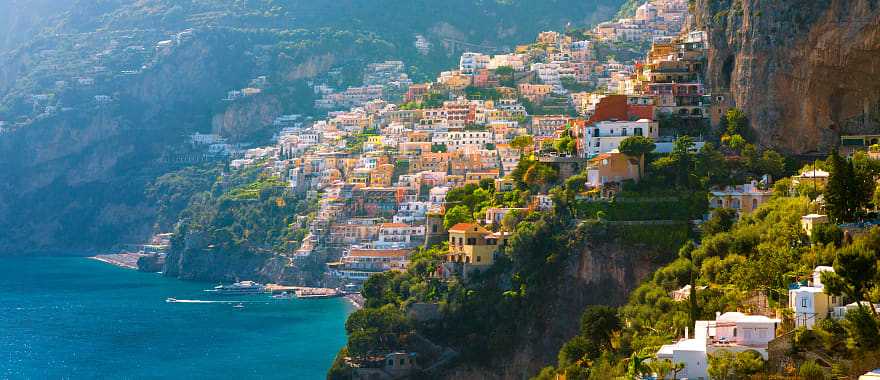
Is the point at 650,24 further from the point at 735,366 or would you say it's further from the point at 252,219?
the point at 735,366

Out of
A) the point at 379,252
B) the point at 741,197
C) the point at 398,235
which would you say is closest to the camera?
the point at 741,197

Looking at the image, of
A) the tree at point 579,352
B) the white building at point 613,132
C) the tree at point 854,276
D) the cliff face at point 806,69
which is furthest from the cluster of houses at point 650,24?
the tree at point 854,276

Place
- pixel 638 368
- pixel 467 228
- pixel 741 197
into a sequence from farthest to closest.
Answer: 1. pixel 467 228
2. pixel 741 197
3. pixel 638 368

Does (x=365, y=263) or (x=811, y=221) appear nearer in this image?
(x=811, y=221)

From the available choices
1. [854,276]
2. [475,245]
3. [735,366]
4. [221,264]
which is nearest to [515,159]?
[475,245]

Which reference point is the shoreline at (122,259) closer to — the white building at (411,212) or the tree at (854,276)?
the white building at (411,212)

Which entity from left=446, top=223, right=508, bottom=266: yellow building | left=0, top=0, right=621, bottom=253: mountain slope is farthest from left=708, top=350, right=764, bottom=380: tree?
left=0, top=0, right=621, bottom=253: mountain slope
